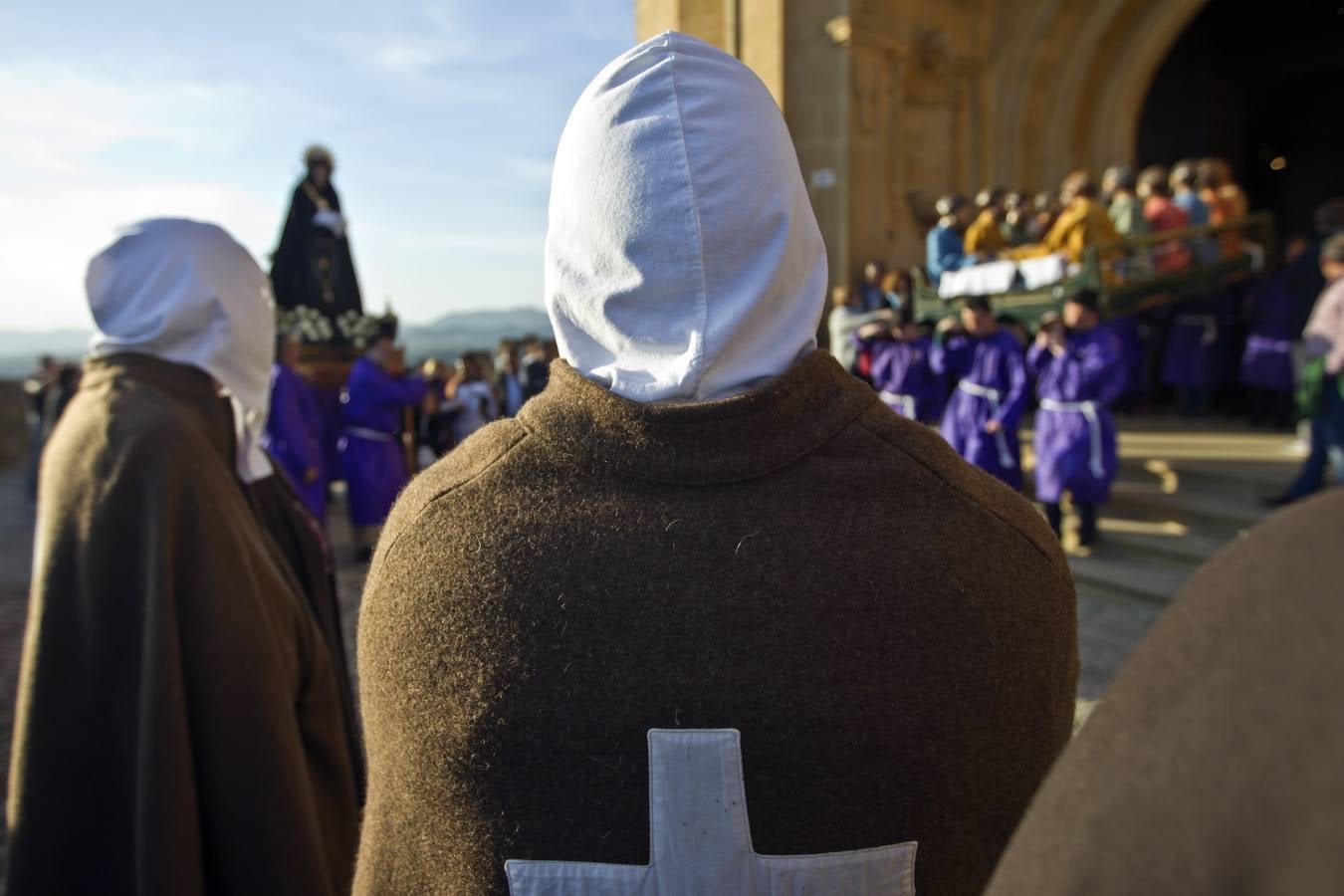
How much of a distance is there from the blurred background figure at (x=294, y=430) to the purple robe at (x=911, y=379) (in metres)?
4.35

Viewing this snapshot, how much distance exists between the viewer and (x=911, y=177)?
11.6 m

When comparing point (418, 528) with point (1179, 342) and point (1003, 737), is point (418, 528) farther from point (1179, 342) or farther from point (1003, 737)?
point (1179, 342)

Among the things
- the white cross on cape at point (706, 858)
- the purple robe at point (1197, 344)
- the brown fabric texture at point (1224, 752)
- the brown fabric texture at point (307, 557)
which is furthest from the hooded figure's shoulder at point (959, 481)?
the purple robe at point (1197, 344)

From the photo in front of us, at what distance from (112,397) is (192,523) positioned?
38cm

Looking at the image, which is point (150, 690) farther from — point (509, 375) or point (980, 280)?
point (509, 375)

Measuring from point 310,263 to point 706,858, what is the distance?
10.0 meters

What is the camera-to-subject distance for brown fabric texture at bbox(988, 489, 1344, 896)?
433mm

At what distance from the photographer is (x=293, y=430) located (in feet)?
20.9

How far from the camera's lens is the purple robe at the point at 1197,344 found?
905 cm

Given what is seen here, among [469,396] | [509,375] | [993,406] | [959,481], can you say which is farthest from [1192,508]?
[509,375]

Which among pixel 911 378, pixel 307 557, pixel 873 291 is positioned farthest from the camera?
pixel 873 291

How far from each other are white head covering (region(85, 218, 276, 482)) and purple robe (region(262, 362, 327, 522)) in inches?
157

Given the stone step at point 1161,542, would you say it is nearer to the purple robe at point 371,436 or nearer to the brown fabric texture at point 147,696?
the purple robe at point 371,436

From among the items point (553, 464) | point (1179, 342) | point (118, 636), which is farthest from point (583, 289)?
point (1179, 342)
